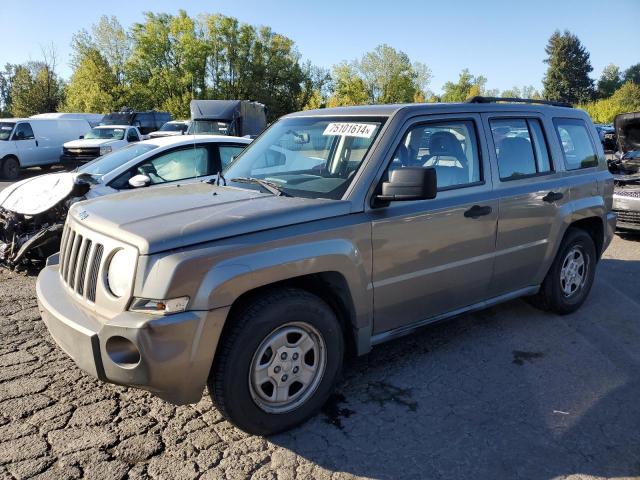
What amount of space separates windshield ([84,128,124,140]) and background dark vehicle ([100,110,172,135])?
277 inches

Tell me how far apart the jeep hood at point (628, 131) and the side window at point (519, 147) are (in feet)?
19.8

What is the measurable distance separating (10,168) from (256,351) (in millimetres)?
17635

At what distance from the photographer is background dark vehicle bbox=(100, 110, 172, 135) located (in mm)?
26719

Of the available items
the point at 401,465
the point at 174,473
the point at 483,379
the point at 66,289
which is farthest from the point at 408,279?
the point at 66,289

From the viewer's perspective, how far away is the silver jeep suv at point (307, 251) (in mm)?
2586

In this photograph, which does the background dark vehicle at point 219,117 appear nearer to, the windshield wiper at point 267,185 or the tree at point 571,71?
the windshield wiper at point 267,185

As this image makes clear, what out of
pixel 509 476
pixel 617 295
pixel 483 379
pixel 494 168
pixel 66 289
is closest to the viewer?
pixel 509 476

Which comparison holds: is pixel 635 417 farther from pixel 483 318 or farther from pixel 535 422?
pixel 483 318

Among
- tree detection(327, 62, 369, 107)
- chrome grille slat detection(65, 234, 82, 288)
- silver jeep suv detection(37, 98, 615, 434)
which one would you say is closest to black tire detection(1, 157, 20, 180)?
silver jeep suv detection(37, 98, 615, 434)

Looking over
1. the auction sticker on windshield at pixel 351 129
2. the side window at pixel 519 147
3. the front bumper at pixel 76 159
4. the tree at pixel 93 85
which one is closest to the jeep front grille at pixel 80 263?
the auction sticker on windshield at pixel 351 129

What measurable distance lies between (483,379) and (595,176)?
249 centimetres

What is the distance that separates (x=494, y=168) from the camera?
4016 millimetres

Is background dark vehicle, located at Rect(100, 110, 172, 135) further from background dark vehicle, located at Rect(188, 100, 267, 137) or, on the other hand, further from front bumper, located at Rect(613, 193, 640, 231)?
front bumper, located at Rect(613, 193, 640, 231)

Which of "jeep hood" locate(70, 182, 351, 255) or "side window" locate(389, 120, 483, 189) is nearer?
"jeep hood" locate(70, 182, 351, 255)
